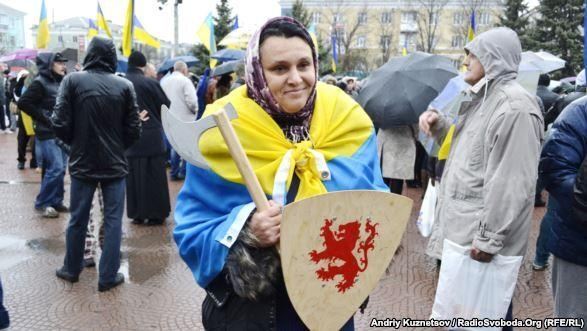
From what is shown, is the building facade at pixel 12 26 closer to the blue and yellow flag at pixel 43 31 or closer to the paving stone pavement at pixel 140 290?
the blue and yellow flag at pixel 43 31

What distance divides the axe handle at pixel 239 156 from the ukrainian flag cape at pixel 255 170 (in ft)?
0.33

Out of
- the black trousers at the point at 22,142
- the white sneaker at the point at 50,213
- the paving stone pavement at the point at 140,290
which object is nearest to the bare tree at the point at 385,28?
the black trousers at the point at 22,142

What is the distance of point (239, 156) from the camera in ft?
5.33

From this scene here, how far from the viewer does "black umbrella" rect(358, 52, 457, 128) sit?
6648 millimetres

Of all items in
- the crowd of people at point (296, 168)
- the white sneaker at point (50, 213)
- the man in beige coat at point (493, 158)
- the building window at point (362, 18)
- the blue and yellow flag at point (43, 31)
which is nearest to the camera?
the crowd of people at point (296, 168)

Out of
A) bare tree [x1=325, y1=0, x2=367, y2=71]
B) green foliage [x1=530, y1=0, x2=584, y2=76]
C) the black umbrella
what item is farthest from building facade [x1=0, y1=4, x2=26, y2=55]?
the black umbrella

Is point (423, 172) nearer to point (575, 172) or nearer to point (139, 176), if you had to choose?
point (139, 176)

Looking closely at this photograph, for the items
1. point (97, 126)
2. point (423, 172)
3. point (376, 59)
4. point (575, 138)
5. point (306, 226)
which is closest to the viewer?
point (306, 226)

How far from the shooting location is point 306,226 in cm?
161

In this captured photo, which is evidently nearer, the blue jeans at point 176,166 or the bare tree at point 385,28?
the blue jeans at point 176,166

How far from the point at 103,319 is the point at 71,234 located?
2.90 feet

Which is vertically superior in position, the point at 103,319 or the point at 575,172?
the point at 575,172

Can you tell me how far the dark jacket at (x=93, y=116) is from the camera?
436 centimetres

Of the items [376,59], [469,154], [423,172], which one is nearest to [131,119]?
[469,154]
